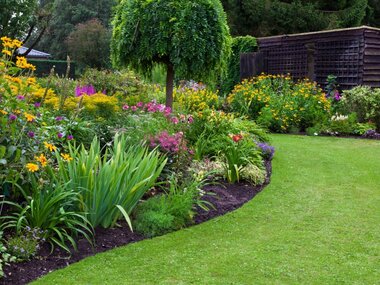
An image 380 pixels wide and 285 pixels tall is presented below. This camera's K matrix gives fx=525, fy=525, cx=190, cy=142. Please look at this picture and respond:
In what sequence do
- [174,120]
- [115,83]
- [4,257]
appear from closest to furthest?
[4,257]
[174,120]
[115,83]

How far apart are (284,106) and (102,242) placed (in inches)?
345

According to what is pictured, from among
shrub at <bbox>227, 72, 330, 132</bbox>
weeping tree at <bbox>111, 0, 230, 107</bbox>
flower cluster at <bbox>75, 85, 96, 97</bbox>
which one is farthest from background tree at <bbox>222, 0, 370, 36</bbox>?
flower cluster at <bbox>75, 85, 96, 97</bbox>

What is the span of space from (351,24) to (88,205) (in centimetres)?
2341

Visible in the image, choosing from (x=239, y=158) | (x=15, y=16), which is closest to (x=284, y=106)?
(x=239, y=158)

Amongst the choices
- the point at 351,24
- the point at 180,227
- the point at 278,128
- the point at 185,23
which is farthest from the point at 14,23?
the point at 180,227

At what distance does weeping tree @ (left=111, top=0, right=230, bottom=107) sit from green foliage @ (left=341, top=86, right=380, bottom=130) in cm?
509

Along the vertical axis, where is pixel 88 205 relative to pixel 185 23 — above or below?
below

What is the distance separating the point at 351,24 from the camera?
2553cm

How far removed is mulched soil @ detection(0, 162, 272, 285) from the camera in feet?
13.2

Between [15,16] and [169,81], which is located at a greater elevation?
[15,16]

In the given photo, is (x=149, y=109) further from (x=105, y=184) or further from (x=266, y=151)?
(x=105, y=184)

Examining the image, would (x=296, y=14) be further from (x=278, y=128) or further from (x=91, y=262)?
(x=91, y=262)

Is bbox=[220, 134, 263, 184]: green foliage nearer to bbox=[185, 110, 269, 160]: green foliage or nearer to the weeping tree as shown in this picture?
bbox=[185, 110, 269, 160]: green foliage

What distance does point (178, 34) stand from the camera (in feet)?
27.3
